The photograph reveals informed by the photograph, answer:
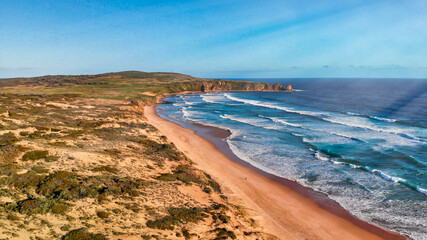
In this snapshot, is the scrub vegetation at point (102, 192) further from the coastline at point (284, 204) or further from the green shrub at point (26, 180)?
the coastline at point (284, 204)

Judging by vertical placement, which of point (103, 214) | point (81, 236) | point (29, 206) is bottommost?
point (103, 214)

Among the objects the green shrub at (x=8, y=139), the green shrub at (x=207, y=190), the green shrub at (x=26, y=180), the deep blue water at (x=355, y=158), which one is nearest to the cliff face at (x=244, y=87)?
the deep blue water at (x=355, y=158)

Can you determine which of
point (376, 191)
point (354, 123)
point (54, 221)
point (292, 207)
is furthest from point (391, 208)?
point (354, 123)

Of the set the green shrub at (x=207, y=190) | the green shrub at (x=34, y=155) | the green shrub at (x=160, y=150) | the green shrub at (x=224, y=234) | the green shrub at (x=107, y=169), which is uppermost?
the green shrub at (x=34, y=155)

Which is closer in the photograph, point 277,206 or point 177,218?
point 177,218

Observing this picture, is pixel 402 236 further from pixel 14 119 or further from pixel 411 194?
pixel 14 119

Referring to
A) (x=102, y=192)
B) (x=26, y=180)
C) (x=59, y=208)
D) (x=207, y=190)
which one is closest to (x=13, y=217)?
(x=59, y=208)

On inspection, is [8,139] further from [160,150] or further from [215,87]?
[215,87]
